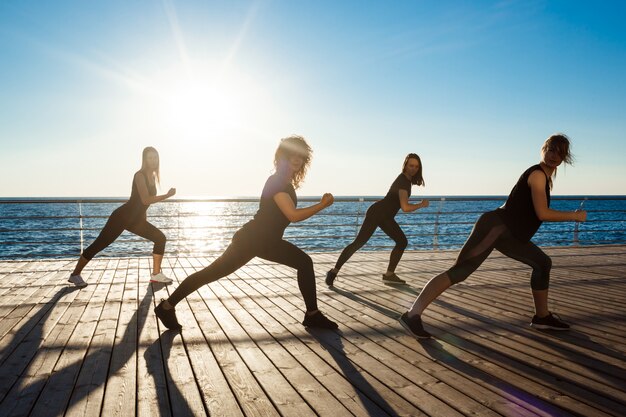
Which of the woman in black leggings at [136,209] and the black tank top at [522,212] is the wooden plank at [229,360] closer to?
the woman in black leggings at [136,209]

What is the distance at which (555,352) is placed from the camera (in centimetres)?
316

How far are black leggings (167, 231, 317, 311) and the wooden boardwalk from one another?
366 mm

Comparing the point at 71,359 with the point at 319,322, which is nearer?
the point at 71,359

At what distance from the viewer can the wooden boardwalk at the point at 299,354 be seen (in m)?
2.30

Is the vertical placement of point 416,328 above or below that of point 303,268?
below

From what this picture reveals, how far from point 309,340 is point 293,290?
6.24 ft

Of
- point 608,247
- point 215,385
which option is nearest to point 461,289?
point 215,385

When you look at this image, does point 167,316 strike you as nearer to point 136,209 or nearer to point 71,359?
point 71,359

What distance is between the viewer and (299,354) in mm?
3059

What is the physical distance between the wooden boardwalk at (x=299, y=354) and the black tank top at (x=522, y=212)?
86cm

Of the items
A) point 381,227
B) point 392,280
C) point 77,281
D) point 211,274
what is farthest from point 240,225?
point 211,274

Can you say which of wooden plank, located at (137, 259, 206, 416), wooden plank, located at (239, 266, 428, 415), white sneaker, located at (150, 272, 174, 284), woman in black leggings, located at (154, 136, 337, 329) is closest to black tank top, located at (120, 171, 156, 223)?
white sneaker, located at (150, 272, 174, 284)

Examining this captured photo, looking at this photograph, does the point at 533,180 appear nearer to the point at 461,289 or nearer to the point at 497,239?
the point at 497,239

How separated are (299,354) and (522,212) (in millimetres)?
1987
